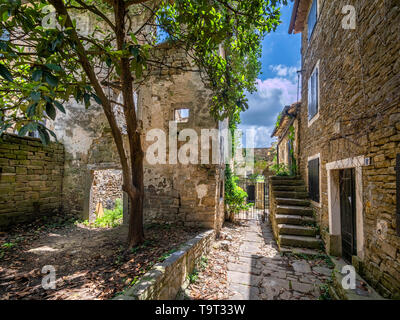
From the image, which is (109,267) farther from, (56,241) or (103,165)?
(103,165)

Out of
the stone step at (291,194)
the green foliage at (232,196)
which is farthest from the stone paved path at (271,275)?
the green foliage at (232,196)

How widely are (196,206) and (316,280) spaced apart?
2986 millimetres

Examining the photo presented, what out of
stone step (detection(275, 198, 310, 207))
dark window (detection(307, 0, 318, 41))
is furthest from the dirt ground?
dark window (detection(307, 0, 318, 41))

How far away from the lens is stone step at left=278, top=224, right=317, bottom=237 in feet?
16.9

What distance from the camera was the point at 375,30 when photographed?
9.15 feet

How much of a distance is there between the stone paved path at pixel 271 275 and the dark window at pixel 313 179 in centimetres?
189

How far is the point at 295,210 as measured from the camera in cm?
586

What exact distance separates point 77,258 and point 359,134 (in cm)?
550

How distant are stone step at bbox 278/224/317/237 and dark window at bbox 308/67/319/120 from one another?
3.27 meters

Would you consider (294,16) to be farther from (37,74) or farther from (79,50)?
(37,74)

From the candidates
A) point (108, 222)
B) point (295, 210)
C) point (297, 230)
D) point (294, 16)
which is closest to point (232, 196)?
point (295, 210)

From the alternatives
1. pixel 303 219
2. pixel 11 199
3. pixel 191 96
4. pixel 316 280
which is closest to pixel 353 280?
pixel 316 280

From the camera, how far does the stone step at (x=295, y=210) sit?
5750 mm

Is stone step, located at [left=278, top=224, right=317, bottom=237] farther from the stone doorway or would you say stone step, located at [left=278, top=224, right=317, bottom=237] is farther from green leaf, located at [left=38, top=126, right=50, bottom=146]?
the stone doorway
